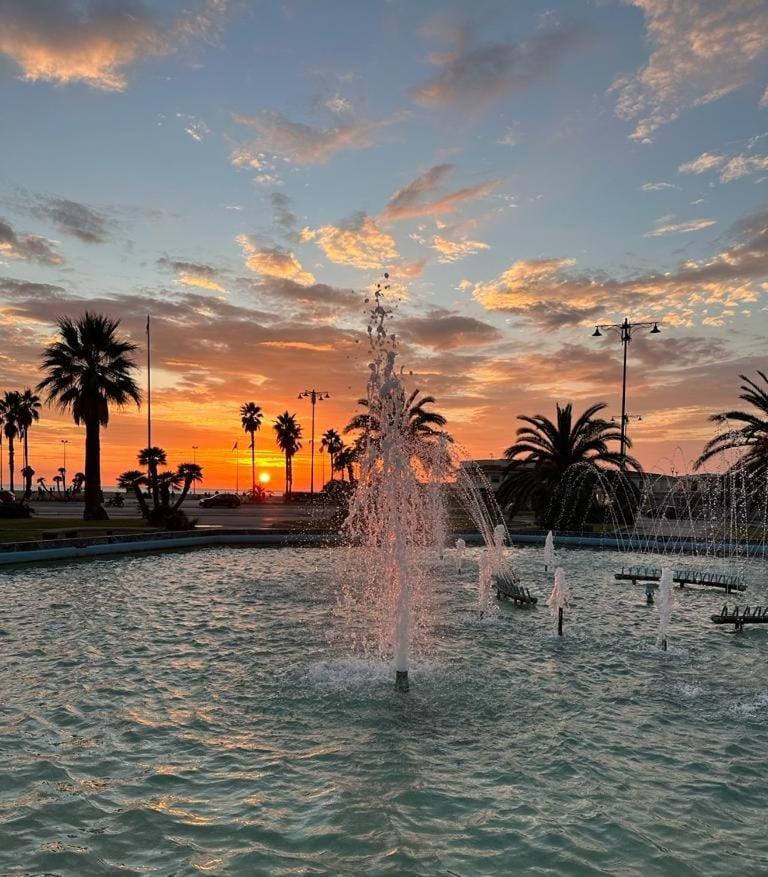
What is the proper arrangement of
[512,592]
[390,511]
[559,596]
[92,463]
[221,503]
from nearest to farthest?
[390,511], [559,596], [512,592], [92,463], [221,503]

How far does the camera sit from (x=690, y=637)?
539 inches

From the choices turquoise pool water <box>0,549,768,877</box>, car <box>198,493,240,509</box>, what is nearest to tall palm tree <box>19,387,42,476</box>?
car <box>198,493,240,509</box>

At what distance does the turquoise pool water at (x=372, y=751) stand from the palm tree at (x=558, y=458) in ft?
69.8

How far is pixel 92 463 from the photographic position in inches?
1352

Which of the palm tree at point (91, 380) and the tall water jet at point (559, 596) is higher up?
the palm tree at point (91, 380)

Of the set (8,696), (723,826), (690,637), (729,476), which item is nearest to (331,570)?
(690,637)

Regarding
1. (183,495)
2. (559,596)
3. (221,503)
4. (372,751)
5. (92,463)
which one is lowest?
(372,751)

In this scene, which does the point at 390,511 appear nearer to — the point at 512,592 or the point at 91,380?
the point at 512,592

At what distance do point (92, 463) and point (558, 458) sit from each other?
25.4 metres

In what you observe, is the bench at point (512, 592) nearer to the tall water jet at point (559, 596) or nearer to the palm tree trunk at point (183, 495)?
the tall water jet at point (559, 596)

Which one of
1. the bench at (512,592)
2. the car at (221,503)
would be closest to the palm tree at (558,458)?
the bench at (512,592)

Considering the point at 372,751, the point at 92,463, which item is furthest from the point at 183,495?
the point at 372,751

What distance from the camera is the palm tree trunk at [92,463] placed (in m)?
34.4

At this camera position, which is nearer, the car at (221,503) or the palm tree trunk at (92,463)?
the palm tree trunk at (92,463)
